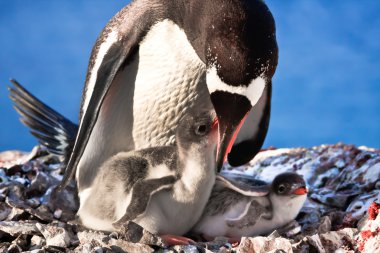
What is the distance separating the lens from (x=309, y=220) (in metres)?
3.56

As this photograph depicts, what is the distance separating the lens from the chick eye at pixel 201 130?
3.04 metres

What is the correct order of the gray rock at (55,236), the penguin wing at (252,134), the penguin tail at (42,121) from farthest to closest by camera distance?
1. the penguin tail at (42,121)
2. the penguin wing at (252,134)
3. the gray rock at (55,236)

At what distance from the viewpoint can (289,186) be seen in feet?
11.2

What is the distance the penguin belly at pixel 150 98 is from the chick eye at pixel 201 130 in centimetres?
10

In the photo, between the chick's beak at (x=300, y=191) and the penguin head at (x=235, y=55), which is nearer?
the penguin head at (x=235, y=55)

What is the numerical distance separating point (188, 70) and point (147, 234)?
80 centimetres

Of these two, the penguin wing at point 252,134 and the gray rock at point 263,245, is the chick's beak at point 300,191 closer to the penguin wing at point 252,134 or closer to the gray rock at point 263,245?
the penguin wing at point 252,134

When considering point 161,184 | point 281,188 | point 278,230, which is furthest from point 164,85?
point 278,230

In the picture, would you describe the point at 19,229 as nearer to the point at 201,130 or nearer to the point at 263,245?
the point at 201,130

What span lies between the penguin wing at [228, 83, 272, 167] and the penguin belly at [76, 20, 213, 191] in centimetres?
49

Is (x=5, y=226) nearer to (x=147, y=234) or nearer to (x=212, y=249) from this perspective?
(x=147, y=234)

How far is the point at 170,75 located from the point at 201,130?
0.34 metres

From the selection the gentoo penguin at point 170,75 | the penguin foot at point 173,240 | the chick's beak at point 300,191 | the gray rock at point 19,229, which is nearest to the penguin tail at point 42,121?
the gentoo penguin at point 170,75

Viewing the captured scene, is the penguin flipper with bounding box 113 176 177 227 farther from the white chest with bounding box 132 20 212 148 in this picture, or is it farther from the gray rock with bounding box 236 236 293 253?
the gray rock with bounding box 236 236 293 253
